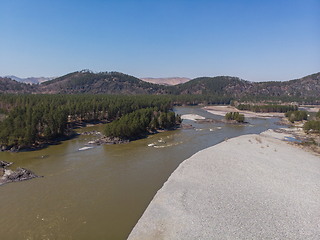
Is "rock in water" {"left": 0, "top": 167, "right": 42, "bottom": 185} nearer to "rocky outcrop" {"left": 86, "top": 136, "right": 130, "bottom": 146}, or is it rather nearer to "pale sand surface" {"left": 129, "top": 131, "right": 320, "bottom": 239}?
"rocky outcrop" {"left": 86, "top": 136, "right": 130, "bottom": 146}

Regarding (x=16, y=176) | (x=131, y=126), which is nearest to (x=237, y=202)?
(x=16, y=176)

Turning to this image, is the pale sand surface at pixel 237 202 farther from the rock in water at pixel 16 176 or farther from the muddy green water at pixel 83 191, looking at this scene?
the rock in water at pixel 16 176

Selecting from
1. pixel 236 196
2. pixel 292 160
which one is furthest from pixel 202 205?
pixel 292 160

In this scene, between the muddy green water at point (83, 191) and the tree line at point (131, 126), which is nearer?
the muddy green water at point (83, 191)

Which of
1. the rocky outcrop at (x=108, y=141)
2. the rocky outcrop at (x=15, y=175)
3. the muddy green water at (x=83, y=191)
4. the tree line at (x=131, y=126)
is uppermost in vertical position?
the tree line at (x=131, y=126)

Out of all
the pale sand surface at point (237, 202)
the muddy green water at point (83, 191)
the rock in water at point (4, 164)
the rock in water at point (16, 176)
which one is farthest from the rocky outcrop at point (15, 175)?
the pale sand surface at point (237, 202)

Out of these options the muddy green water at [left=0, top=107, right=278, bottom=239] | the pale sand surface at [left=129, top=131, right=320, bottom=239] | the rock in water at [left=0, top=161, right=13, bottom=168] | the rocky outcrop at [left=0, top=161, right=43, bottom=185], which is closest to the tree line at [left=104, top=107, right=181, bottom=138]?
the muddy green water at [left=0, top=107, right=278, bottom=239]

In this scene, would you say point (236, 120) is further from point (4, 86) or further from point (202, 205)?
point (4, 86)
